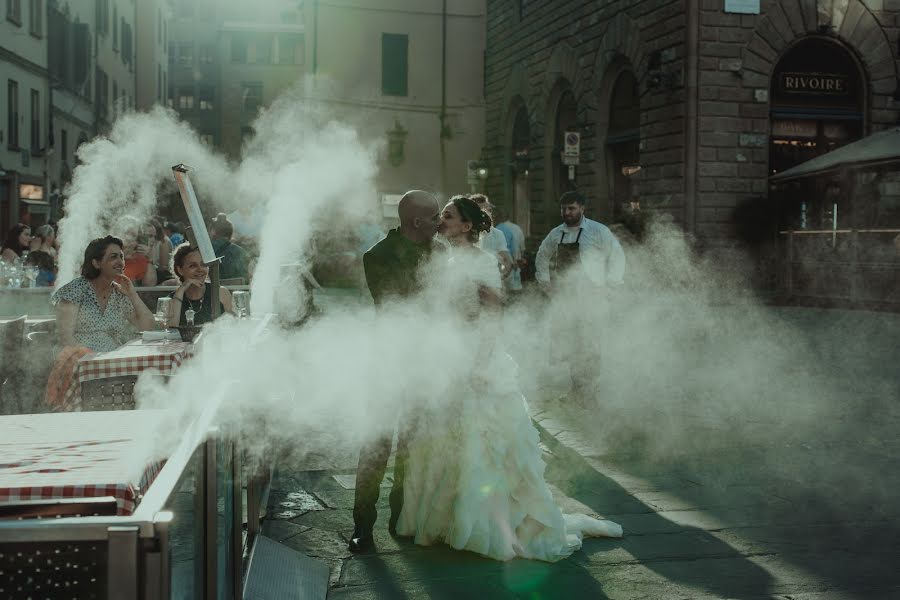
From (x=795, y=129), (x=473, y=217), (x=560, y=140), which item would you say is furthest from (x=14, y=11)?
(x=473, y=217)

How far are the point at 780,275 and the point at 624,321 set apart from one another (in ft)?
14.8

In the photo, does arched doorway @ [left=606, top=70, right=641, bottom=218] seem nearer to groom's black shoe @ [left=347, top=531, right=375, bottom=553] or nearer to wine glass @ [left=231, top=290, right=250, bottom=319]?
wine glass @ [left=231, top=290, right=250, bottom=319]

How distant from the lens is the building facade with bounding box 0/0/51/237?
25.1 metres

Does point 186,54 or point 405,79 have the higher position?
point 186,54

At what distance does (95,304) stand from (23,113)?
73.9ft

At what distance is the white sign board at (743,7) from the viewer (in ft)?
51.8

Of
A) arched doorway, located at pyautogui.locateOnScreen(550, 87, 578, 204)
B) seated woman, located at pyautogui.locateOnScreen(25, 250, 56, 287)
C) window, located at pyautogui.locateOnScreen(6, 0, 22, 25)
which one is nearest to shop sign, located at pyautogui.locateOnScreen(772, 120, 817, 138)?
arched doorway, located at pyautogui.locateOnScreen(550, 87, 578, 204)

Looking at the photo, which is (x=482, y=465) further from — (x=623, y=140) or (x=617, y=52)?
(x=617, y=52)

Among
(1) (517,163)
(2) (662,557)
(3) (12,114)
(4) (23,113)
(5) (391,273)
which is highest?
(4) (23,113)

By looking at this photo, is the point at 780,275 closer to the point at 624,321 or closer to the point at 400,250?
the point at 624,321

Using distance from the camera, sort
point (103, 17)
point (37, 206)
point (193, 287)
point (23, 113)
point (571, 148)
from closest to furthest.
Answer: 1. point (193, 287)
2. point (571, 148)
3. point (37, 206)
4. point (23, 113)
5. point (103, 17)

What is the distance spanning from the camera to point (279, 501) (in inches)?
221

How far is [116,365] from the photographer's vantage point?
510 cm

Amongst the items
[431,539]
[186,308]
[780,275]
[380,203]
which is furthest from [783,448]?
[380,203]
